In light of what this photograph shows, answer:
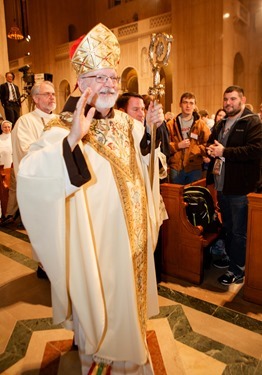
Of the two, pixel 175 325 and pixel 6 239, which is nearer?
pixel 175 325

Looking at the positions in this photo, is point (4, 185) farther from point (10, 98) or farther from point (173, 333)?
point (173, 333)

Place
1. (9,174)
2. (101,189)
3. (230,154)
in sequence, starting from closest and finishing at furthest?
(101,189) → (230,154) → (9,174)

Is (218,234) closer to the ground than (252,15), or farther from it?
closer to the ground

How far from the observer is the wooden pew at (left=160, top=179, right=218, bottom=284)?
3191mm

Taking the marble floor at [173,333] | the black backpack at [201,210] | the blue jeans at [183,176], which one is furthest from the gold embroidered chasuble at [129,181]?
the blue jeans at [183,176]

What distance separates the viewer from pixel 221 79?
1198 cm

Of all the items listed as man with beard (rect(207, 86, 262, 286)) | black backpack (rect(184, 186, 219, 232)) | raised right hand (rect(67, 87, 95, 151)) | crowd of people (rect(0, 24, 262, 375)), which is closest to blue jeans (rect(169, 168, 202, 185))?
black backpack (rect(184, 186, 219, 232))

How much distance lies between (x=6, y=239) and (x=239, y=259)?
3.19m

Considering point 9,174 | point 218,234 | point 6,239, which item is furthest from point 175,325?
point 9,174

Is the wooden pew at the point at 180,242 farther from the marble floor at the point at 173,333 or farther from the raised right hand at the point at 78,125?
the raised right hand at the point at 78,125

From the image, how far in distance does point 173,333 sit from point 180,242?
3.37 feet

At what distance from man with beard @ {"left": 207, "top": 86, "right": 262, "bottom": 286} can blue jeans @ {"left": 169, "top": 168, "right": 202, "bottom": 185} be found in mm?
888

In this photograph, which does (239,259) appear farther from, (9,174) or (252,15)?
(252,15)

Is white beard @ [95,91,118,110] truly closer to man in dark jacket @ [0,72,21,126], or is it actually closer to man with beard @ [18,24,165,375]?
man with beard @ [18,24,165,375]
